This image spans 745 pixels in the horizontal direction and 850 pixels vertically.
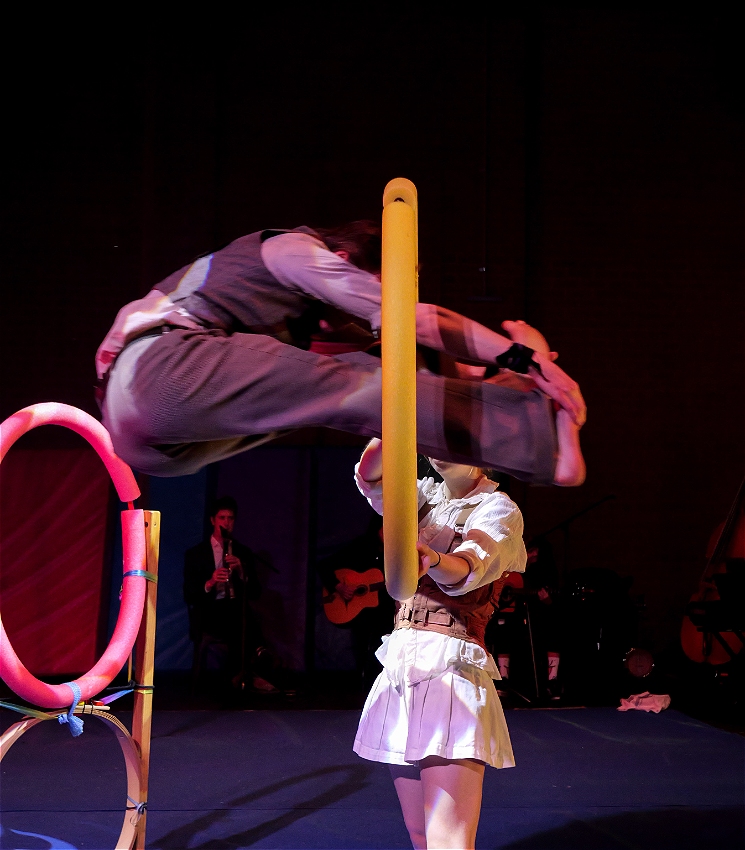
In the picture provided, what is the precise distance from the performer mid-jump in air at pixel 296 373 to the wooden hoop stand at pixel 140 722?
5.34 feet

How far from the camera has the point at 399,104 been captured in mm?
8102

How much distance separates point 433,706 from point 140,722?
1382mm

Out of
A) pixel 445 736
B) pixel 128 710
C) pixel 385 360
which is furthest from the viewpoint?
pixel 128 710

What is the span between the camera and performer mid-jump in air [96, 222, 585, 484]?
163 cm

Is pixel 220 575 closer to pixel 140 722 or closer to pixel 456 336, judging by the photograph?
pixel 140 722

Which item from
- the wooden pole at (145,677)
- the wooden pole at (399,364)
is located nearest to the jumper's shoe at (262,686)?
the wooden pole at (145,677)

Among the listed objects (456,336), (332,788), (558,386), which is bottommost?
(332,788)

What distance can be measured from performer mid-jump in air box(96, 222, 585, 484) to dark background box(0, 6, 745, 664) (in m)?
6.33

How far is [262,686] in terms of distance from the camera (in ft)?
21.5

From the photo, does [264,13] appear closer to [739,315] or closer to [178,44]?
[178,44]

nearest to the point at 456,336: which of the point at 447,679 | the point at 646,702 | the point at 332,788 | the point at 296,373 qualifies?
the point at 296,373

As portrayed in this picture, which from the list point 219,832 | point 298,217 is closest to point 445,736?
point 219,832

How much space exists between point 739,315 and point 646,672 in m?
3.64

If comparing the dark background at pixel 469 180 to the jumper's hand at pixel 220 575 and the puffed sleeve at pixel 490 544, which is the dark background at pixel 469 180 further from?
the puffed sleeve at pixel 490 544
